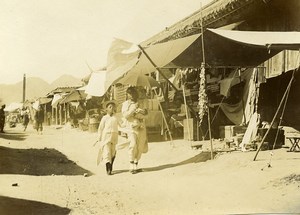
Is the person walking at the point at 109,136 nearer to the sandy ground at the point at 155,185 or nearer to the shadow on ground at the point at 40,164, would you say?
the sandy ground at the point at 155,185

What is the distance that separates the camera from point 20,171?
463cm

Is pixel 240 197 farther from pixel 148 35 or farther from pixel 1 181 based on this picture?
pixel 1 181

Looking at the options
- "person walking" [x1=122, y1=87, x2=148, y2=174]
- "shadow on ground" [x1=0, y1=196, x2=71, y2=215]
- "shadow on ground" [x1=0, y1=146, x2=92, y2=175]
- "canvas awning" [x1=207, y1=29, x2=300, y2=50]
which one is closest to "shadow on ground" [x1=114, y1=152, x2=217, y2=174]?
"person walking" [x1=122, y1=87, x2=148, y2=174]

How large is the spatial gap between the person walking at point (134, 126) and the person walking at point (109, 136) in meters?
0.17

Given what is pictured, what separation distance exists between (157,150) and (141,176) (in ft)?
3.39

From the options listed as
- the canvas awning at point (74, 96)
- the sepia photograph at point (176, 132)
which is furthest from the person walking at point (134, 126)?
the canvas awning at point (74, 96)

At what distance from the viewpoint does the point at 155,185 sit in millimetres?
4359

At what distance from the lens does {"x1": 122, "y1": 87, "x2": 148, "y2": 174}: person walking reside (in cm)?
501

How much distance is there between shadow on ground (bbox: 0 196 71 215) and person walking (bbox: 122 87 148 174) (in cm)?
150

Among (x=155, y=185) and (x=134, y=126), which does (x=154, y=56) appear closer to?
(x=134, y=126)

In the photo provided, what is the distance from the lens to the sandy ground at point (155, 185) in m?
3.81

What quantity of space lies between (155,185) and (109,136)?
1014mm

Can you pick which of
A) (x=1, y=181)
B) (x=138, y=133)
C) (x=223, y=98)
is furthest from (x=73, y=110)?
(x=1, y=181)

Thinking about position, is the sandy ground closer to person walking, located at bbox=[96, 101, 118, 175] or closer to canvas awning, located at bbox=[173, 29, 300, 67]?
person walking, located at bbox=[96, 101, 118, 175]
